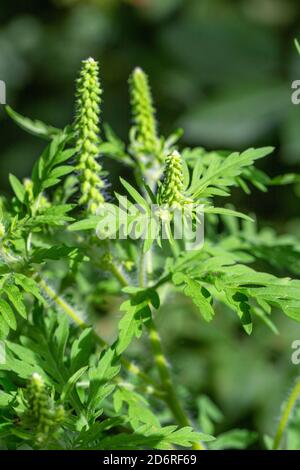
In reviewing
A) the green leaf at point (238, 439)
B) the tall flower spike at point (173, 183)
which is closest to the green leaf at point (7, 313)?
the tall flower spike at point (173, 183)

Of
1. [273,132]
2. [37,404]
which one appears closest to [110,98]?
[273,132]

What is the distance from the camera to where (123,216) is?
4.97 ft

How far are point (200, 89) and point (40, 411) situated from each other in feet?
13.0

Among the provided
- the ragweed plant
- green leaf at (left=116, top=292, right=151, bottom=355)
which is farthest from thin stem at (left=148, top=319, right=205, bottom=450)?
green leaf at (left=116, top=292, right=151, bottom=355)

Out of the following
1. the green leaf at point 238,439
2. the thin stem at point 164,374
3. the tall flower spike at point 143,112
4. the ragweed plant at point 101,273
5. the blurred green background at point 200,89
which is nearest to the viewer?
the ragweed plant at point 101,273

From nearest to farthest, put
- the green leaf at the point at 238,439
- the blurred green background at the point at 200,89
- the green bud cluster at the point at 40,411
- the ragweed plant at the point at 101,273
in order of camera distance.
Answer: the green bud cluster at the point at 40,411 → the ragweed plant at the point at 101,273 → the green leaf at the point at 238,439 → the blurred green background at the point at 200,89

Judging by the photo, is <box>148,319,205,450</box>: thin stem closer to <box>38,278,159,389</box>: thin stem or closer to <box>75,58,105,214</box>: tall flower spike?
<box>38,278,159,389</box>: thin stem

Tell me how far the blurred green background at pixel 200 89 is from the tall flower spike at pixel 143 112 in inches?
46.8

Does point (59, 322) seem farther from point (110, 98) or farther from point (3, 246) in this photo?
point (110, 98)

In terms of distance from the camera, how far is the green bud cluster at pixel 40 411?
4.58 feet

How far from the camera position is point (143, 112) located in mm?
Result: 1954

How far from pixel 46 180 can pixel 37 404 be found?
530 millimetres

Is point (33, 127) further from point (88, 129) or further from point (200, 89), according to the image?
point (200, 89)

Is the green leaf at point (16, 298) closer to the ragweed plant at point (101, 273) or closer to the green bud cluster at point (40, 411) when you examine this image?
the ragweed plant at point (101, 273)
